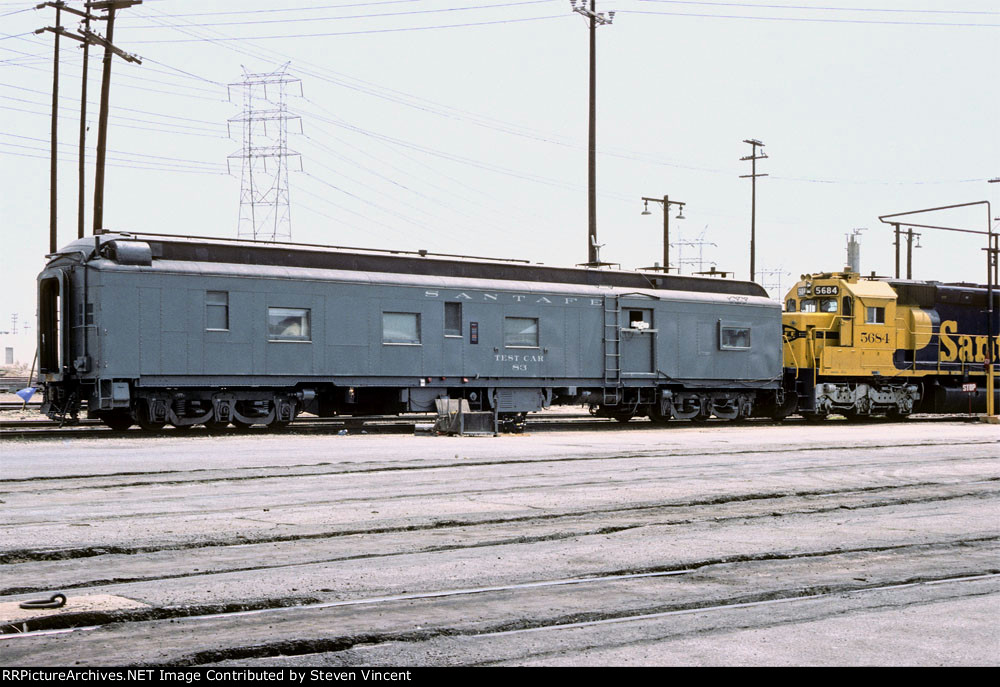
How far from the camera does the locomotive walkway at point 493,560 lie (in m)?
6.46

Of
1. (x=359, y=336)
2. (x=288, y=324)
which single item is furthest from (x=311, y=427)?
(x=288, y=324)

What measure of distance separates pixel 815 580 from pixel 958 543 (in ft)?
8.94

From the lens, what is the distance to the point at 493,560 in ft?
30.9

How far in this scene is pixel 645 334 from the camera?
98.2ft

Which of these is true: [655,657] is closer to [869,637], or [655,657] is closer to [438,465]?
[869,637]

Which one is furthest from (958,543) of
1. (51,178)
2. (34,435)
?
(51,178)

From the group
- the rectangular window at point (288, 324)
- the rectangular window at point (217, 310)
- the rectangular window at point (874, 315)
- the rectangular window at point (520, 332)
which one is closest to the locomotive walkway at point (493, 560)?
the rectangular window at point (217, 310)

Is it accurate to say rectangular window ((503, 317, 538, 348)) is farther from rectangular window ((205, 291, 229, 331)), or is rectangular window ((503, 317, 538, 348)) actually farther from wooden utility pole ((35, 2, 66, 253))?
wooden utility pole ((35, 2, 66, 253))

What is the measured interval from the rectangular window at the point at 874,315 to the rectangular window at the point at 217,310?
19400 millimetres

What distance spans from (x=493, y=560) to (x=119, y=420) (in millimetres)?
16631

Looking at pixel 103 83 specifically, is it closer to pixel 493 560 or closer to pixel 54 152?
pixel 54 152

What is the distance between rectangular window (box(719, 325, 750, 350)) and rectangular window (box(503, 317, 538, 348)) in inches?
247

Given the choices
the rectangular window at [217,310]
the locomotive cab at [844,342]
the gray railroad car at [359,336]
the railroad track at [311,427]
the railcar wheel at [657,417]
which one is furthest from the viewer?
the locomotive cab at [844,342]

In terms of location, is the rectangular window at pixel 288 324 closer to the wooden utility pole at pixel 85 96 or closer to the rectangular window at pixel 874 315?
the wooden utility pole at pixel 85 96
